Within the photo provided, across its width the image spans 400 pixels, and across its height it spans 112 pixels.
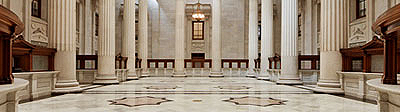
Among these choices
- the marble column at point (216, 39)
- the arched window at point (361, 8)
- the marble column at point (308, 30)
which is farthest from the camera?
the marble column at point (308, 30)

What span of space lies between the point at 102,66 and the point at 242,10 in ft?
54.1

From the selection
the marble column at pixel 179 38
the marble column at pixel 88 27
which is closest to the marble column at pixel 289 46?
the marble column at pixel 179 38

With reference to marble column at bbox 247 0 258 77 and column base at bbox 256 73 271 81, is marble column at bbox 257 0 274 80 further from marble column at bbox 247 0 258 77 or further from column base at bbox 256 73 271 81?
marble column at bbox 247 0 258 77

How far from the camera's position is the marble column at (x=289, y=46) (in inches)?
459

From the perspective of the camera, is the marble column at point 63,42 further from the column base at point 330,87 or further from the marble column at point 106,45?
the column base at point 330,87

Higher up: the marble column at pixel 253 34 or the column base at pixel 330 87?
the marble column at pixel 253 34

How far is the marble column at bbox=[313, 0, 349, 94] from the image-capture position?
8.12 metres

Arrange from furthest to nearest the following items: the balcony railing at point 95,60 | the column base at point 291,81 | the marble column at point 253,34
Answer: the marble column at point 253,34 < the balcony railing at point 95,60 < the column base at point 291,81

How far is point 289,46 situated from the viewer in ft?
38.6

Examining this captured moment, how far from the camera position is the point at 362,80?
707cm

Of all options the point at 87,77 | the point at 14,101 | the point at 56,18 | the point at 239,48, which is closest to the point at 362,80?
the point at 14,101

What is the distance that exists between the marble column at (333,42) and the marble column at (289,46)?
3193 millimetres

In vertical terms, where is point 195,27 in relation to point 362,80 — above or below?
above

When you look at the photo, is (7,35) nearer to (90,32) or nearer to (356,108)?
(356,108)
